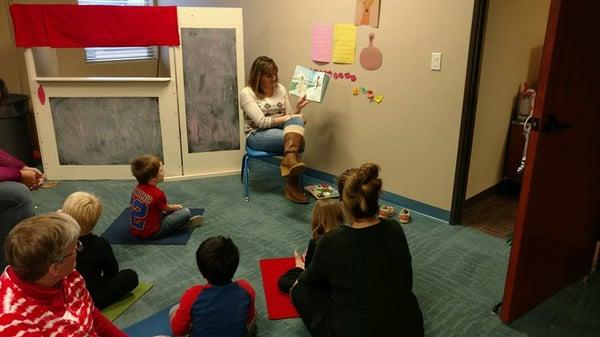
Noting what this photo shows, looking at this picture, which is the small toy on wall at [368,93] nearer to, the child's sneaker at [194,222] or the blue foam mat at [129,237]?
the child's sneaker at [194,222]

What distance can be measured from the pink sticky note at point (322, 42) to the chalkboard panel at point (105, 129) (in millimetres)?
1336

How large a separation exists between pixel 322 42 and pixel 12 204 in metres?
2.37

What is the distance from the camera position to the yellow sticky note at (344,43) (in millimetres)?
3416

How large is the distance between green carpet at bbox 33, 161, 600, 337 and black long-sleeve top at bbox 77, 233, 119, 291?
0.21m

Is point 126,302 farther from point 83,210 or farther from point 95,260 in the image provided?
point 83,210

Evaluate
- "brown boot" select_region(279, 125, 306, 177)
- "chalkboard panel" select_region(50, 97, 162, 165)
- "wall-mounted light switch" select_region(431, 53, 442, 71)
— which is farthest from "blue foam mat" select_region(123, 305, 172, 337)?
"wall-mounted light switch" select_region(431, 53, 442, 71)

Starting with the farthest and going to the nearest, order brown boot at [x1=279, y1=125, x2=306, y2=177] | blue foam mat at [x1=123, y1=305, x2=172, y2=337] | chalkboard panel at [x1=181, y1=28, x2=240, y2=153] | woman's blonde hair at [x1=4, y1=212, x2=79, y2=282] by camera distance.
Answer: chalkboard panel at [x1=181, y1=28, x2=240, y2=153] < brown boot at [x1=279, y1=125, x2=306, y2=177] < blue foam mat at [x1=123, y1=305, x2=172, y2=337] < woman's blonde hair at [x1=4, y1=212, x2=79, y2=282]

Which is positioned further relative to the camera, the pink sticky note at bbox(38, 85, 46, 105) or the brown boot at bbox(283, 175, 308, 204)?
the pink sticky note at bbox(38, 85, 46, 105)

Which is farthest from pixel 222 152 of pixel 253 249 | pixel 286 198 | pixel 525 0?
pixel 525 0

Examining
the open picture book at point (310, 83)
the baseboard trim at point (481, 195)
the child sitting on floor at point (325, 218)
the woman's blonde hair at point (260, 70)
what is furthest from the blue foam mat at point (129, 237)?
the baseboard trim at point (481, 195)

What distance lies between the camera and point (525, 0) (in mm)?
3314

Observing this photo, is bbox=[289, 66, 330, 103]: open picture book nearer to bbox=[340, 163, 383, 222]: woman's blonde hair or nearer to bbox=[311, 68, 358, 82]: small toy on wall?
bbox=[311, 68, 358, 82]: small toy on wall

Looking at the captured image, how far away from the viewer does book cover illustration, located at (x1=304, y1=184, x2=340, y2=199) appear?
136 inches

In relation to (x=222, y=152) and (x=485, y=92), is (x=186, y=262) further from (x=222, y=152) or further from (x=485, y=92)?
(x=485, y=92)
